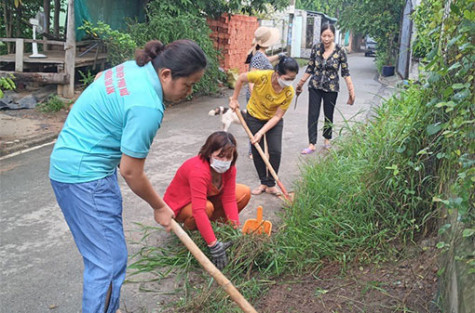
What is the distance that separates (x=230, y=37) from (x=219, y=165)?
9.62 meters

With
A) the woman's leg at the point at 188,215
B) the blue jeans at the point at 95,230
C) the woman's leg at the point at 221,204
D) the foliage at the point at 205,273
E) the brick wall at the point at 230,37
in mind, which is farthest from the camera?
the brick wall at the point at 230,37

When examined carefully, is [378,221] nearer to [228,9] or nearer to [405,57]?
[228,9]

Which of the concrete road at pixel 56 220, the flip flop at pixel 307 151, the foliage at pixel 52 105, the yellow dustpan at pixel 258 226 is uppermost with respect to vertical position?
the foliage at pixel 52 105

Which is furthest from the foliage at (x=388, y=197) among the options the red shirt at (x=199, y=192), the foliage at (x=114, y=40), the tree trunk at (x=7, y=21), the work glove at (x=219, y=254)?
the tree trunk at (x=7, y=21)

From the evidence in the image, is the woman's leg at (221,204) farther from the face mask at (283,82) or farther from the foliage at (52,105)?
the foliage at (52,105)

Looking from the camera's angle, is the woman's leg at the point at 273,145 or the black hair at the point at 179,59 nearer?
the black hair at the point at 179,59

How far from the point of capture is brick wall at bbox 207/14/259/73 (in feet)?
40.5

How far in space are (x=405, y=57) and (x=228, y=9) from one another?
20.5 feet

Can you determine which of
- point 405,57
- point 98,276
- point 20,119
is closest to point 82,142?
point 98,276

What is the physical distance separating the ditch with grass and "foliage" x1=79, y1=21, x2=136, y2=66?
590cm

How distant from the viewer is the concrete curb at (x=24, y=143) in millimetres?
6270

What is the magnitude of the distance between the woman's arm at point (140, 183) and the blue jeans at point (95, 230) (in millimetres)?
208

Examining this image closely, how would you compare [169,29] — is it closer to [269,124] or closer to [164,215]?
[269,124]

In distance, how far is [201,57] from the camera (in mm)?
2260
